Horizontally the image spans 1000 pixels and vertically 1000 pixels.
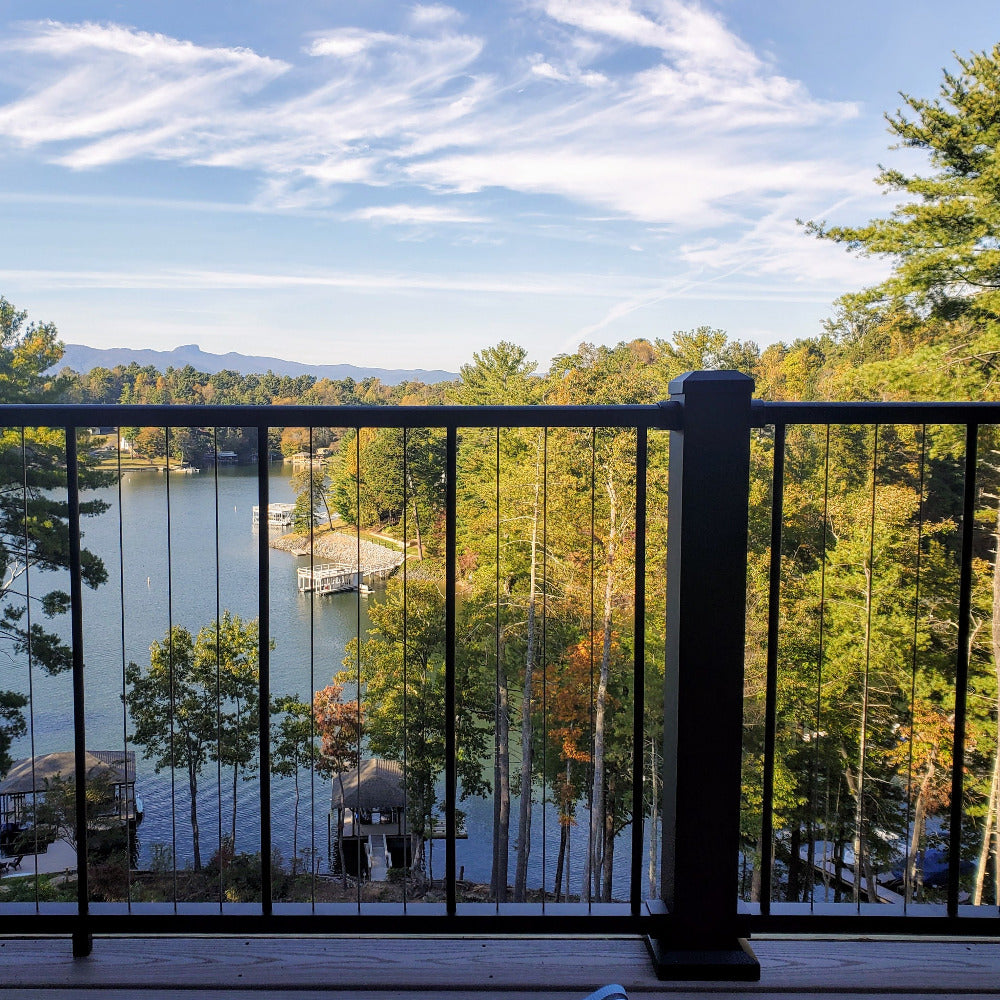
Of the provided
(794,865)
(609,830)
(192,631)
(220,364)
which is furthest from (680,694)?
(220,364)

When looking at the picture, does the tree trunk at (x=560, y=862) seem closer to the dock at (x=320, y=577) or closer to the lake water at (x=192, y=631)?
the lake water at (x=192, y=631)

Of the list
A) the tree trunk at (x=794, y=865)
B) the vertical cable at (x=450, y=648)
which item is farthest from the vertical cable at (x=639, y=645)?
the tree trunk at (x=794, y=865)

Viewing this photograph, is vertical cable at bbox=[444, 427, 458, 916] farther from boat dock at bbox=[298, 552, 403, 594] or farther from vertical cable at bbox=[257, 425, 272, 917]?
vertical cable at bbox=[257, 425, 272, 917]

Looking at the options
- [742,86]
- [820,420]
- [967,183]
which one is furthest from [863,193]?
[820,420]

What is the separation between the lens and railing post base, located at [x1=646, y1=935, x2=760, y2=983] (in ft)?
4.92

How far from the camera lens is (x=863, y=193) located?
30.7m

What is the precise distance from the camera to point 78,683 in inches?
62.3

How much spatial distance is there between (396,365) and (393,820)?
26.6 metres

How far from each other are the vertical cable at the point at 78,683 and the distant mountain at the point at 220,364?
1819 cm

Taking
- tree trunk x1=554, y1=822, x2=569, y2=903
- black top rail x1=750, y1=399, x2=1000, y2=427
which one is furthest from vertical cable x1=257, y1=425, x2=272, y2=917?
tree trunk x1=554, y1=822, x2=569, y2=903

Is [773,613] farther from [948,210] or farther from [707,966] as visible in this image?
[948,210]

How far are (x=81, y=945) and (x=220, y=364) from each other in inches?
1300

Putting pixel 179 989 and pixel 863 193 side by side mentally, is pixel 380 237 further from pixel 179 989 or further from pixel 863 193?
pixel 179 989

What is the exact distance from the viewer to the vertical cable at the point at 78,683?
155 cm
